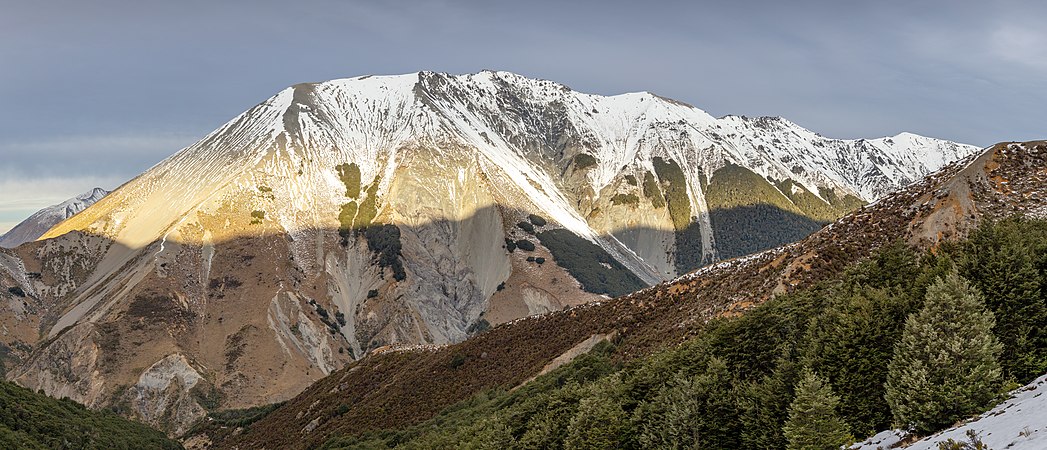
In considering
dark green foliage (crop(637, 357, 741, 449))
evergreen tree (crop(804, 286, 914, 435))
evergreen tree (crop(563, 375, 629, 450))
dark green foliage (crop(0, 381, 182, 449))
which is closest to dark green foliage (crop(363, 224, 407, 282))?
dark green foliage (crop(0, 381, 182, 449))

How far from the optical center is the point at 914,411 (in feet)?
97.2

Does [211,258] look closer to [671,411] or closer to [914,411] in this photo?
[671,411]

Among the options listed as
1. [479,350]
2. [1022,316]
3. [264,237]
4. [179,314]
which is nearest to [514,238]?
[264,237]

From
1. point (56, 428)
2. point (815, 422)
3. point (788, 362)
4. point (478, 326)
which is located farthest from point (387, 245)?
point (815, 422)

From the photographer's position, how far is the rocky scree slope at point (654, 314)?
47344 millimetres

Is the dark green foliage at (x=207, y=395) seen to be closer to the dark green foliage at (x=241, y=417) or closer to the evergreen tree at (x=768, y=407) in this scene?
the dark green foliage at (x=241, y=417)

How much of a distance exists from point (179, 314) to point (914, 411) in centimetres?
14442

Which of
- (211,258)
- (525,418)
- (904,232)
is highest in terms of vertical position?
(211,258)

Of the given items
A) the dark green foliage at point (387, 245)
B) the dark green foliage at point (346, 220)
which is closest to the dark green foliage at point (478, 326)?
the dark green foliage at point (387, 245)

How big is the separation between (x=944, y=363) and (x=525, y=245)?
539ft

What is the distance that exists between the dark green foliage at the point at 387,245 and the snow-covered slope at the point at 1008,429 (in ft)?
507

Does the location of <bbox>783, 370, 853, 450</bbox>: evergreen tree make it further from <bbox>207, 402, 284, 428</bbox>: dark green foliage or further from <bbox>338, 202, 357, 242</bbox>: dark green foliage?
<bbox>338, 202, 357, 242</bbox>: dark green foliage

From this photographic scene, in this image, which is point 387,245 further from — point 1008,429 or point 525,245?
point 1008,429

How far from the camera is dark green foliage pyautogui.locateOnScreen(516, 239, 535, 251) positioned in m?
192
